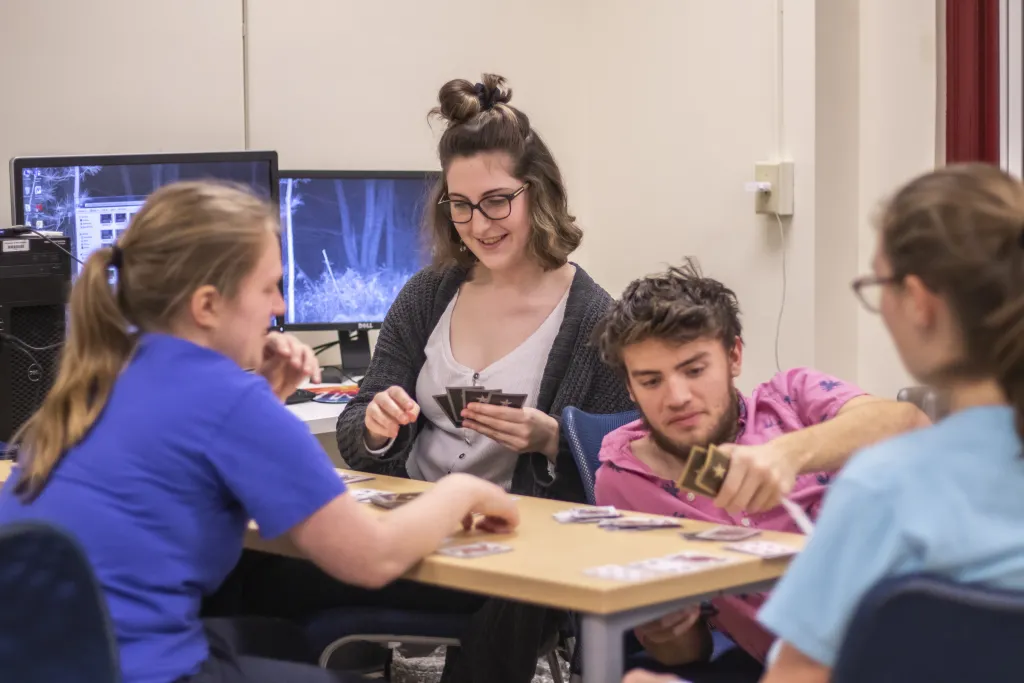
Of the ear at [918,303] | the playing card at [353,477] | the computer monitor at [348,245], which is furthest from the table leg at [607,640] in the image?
the computer monitor at [348,245]

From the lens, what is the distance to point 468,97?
8.78 feet

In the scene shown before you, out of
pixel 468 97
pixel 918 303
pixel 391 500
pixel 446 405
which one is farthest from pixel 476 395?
pixel 918 303

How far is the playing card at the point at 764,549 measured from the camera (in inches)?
62.6

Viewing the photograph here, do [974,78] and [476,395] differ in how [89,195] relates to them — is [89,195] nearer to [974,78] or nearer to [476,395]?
[476,395]

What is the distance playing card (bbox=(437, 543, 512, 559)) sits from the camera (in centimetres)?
165

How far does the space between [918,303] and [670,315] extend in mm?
843

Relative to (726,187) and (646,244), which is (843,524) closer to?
(726,187)

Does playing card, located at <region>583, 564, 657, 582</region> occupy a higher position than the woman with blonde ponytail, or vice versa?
the woman with blonde ponytail

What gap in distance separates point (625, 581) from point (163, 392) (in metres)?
0.64

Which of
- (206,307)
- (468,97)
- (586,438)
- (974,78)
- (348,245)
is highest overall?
(974,78)

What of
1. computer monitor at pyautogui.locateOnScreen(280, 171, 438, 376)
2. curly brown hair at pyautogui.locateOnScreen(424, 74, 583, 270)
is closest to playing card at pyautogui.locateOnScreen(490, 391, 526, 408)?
curly brown hair at pyautogui.locateOnScreen(424, 74, 583, 270)

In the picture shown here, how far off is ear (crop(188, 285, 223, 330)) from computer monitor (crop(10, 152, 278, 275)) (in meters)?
1.66

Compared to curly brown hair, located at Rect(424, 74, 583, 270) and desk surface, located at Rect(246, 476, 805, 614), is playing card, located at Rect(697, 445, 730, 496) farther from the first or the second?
curly brown hair, located at Rect(424, 74, 583, 270)

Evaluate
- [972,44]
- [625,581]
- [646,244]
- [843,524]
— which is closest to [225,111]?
[646,244]
